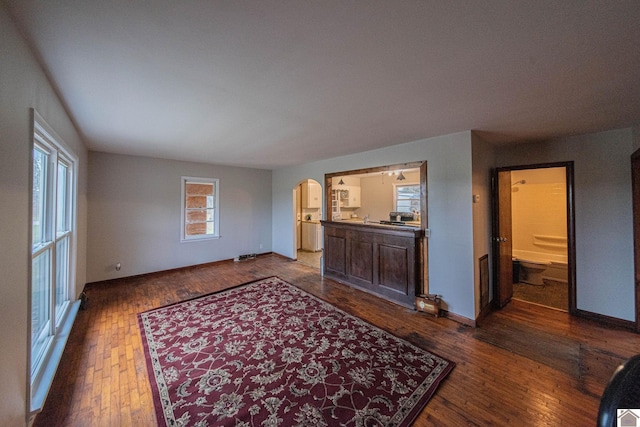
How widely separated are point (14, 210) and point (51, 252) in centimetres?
141

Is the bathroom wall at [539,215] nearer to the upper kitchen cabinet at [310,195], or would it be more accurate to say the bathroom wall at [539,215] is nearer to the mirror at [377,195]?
the mirror at [377,195]

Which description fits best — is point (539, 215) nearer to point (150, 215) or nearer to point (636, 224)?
point (636, 224)

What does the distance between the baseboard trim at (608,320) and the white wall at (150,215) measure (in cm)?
622

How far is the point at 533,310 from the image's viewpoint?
→ 3.25 meters

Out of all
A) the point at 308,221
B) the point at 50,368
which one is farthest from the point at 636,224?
the point at 308,221

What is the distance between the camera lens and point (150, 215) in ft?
15.3

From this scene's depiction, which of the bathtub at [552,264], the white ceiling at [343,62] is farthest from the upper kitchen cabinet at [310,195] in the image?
the bathtub at [552,264]

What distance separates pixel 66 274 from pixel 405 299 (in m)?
4.67

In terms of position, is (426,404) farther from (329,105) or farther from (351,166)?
(351,166)

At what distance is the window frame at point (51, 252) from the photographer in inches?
59.7

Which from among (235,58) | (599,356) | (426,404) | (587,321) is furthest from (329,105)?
(587,321)

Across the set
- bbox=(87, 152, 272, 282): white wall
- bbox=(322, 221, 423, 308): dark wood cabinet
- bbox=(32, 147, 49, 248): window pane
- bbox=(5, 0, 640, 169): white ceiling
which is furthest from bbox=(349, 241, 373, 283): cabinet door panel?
bbox=(32, 147, 49, 248): window pane

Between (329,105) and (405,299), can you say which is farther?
(405,299)

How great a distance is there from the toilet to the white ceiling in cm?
257
